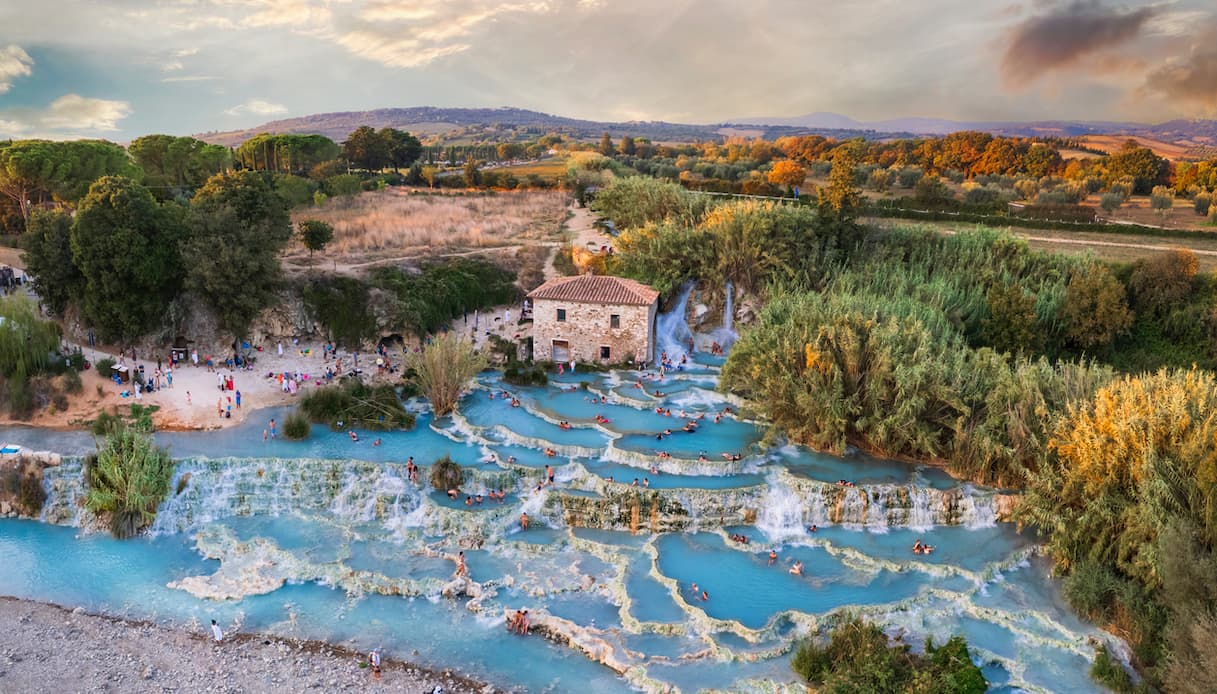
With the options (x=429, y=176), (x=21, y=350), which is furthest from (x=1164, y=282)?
(x=429, y=176)

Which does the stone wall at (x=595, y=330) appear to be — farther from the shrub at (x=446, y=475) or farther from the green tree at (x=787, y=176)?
the green tree at (x=787, y=176)

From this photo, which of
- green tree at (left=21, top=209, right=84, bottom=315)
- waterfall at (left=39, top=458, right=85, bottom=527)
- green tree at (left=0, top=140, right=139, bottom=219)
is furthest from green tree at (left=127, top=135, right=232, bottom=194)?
waterfall at (left=39, top=458, right=85, bottom=527)

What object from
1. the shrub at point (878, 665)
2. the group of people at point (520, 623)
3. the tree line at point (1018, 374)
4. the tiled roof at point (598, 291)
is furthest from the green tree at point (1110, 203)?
the group of people at point (520, 623)

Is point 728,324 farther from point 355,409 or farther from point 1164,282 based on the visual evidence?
point 355,409

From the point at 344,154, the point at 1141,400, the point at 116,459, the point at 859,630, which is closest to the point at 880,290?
the point at 1141,400

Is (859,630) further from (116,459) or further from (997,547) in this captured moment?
(116,459)
